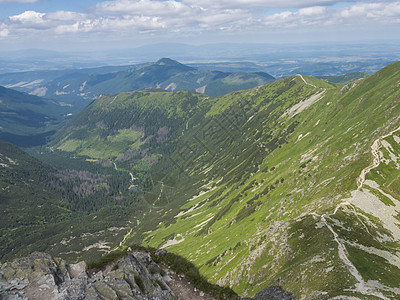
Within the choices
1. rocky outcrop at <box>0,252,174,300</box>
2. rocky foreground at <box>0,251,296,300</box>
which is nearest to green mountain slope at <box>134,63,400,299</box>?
rocky foreground at <box>0,251,296,300</box>

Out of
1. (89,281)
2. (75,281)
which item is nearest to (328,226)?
(89,281)

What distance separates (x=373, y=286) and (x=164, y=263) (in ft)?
154

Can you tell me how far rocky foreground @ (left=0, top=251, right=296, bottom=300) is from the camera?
134ft

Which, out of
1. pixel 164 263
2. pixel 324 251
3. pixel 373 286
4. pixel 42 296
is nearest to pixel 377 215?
pixel 324 251

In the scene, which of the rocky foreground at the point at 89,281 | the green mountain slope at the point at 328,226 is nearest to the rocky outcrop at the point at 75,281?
the rocky foreground at the point at 89,281

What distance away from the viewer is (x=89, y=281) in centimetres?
4312

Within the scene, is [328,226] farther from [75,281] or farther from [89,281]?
[75,281]

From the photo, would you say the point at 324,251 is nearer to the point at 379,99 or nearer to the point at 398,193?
the point at 398,193

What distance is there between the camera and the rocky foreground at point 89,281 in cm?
4072

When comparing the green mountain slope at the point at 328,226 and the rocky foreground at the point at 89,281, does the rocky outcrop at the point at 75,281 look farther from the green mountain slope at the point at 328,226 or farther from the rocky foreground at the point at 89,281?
the green mountain slope at the point at 328,226

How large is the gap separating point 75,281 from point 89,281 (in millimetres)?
2217

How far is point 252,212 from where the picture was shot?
17412 centimetres

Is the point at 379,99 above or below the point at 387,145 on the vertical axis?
above

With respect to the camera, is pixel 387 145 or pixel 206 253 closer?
pixel 387 145
